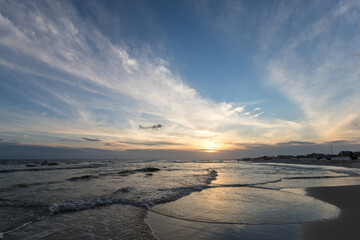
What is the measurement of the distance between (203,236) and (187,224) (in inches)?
45.3

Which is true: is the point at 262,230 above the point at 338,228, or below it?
below

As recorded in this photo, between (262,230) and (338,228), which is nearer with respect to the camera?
(262,230)

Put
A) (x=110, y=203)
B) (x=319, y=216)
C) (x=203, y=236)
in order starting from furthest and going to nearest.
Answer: (x=110, y=203) < (x=319, y=216) < (x=203, y=236)

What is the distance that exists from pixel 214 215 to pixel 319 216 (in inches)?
164

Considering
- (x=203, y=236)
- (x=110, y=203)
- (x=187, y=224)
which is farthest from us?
(x=110, y=203)

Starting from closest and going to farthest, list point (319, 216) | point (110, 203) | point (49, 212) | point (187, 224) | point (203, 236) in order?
1. point (203, 236)
2. point (187, 224)
3. point (319, 216)
4. point (49, 212)
5. point (110, 203)

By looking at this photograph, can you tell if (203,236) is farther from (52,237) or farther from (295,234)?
(52,237)

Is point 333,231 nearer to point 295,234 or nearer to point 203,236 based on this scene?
point 295,234

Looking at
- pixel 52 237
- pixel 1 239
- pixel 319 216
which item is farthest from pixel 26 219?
pixel 319 216

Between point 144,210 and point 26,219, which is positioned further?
point 144,210

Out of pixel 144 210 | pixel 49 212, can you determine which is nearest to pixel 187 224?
pixel 144 210

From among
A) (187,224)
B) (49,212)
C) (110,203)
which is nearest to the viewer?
(187,224)

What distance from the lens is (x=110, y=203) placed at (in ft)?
31.8

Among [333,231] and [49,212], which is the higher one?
[333,231]
